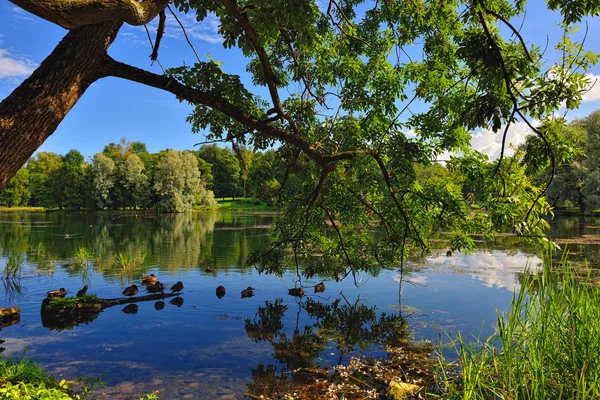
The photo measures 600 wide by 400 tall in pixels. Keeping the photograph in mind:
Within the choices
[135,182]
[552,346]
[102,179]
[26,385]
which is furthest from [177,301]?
[102,179]

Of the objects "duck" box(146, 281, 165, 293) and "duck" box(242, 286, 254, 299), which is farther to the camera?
"duck" box(242, 286, 254, 299)

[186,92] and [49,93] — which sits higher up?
[186,92]

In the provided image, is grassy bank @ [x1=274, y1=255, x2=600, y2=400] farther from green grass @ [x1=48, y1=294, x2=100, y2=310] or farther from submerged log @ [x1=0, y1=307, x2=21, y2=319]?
submerged log @ [x1=0, y1=307, x2=21, y2=319]

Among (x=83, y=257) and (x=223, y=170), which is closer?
(x=83, y=257)

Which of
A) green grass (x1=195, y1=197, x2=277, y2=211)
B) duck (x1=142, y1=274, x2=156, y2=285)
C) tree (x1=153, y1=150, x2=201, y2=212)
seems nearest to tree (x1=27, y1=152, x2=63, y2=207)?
tree (x1=153, y1=150, x2=201, y2=212)

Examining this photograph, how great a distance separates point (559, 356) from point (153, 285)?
11244mm

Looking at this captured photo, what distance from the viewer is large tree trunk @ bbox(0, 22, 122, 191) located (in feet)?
12.1

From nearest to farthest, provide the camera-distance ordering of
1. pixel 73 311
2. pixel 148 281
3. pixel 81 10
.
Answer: pixel 81 10, pixel 73 311, pixel 148 281

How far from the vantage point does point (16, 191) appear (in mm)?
71312

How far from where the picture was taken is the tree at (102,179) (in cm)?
6188

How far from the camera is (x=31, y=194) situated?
263 feet

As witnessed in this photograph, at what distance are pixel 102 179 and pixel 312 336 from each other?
60810 mm

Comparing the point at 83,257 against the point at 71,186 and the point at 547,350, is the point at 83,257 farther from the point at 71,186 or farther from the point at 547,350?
the point at 71,186

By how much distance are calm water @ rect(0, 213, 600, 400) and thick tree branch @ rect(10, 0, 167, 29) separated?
4.98 m
